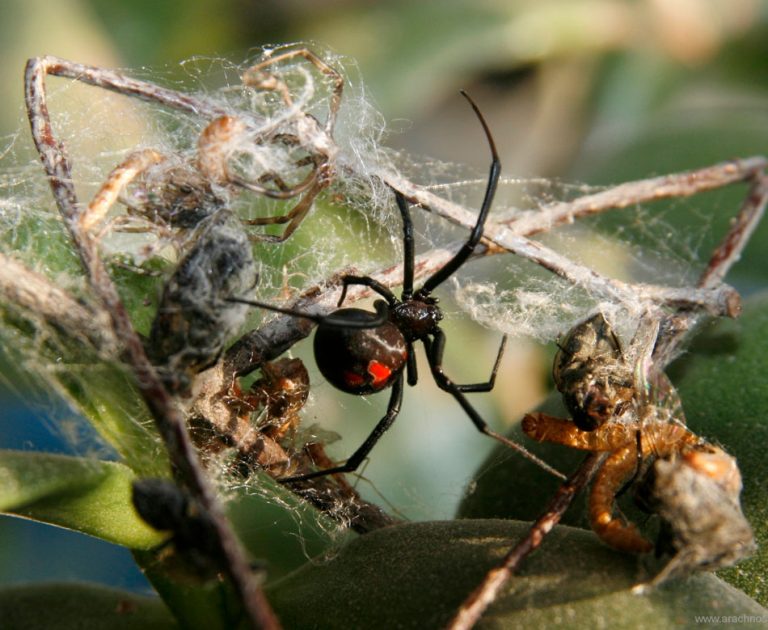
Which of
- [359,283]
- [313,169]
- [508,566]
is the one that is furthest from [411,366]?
[508,566]

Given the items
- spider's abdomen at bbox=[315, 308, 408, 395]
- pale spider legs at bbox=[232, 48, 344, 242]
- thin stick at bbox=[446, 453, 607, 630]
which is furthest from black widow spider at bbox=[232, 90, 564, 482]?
thin stick at bbox=[446, 453, 607, 630]

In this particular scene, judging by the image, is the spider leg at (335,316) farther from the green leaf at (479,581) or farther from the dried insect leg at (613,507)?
the dried insect leg at (613,507)

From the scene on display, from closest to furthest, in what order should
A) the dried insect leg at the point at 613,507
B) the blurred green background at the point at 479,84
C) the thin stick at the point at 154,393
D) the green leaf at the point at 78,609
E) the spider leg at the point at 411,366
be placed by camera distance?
the thin stick at the point at 154,393, the dried insect leg at the point at 613,507, the green leaf at the point at 78,609, the spider leg at the point at 411,366, the blurred green background at the point at 479,84

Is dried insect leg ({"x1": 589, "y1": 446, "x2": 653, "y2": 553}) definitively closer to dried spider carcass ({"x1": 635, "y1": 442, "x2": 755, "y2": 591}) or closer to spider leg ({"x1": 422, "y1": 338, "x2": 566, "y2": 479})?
dried spider carcass ({"x1": 635, "y1": 442, "x2": 755, "y2": 591})

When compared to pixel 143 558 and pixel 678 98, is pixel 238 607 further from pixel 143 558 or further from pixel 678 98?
pixel 678 98

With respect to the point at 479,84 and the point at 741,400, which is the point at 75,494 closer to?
the point at 741,400

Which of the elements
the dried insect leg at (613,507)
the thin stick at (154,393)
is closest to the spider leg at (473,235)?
the dried insect leg at (613,507)
